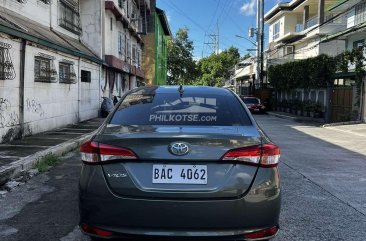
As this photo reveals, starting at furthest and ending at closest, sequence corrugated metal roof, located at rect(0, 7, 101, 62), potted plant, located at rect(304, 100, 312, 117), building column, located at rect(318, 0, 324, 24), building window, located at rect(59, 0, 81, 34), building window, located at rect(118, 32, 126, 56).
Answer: building column, located at rect(318, 0, 324, 24), potted plant, located at rect(304, 100, 312, 117), building window, located at rect(118, 32, 126, 56), building window, located at rect(59, 0, 81, 34), corrugated metal roof, located at rect(0, 7, 101, 62)

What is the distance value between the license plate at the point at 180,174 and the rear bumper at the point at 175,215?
151 mm

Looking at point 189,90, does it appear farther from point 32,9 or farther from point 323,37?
point 323,37

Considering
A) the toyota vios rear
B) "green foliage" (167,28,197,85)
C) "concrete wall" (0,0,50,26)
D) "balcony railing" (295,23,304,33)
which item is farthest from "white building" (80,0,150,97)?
"green foliage" (167,28,197,85)

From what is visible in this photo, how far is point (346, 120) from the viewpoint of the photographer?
901 inches

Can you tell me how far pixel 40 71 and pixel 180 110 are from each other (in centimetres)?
997

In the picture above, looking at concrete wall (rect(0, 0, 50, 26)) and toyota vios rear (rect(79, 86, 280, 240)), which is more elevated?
concrete wall (rect(0, 0, 50, 26))

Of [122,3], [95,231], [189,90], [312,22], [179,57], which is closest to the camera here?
[95,231]

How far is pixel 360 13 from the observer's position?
31562 millimetres

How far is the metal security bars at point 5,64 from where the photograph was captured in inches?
399

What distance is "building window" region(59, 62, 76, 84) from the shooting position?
15.4m

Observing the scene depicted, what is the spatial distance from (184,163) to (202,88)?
172 centimetres

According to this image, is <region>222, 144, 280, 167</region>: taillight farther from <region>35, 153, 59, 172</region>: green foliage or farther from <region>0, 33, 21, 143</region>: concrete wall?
<region>0, 33, 21, 143</region>: concrete wall

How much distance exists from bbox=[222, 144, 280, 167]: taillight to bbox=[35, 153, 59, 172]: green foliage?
17.8 ft

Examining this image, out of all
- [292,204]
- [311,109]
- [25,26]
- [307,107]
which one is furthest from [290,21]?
[292,204]
